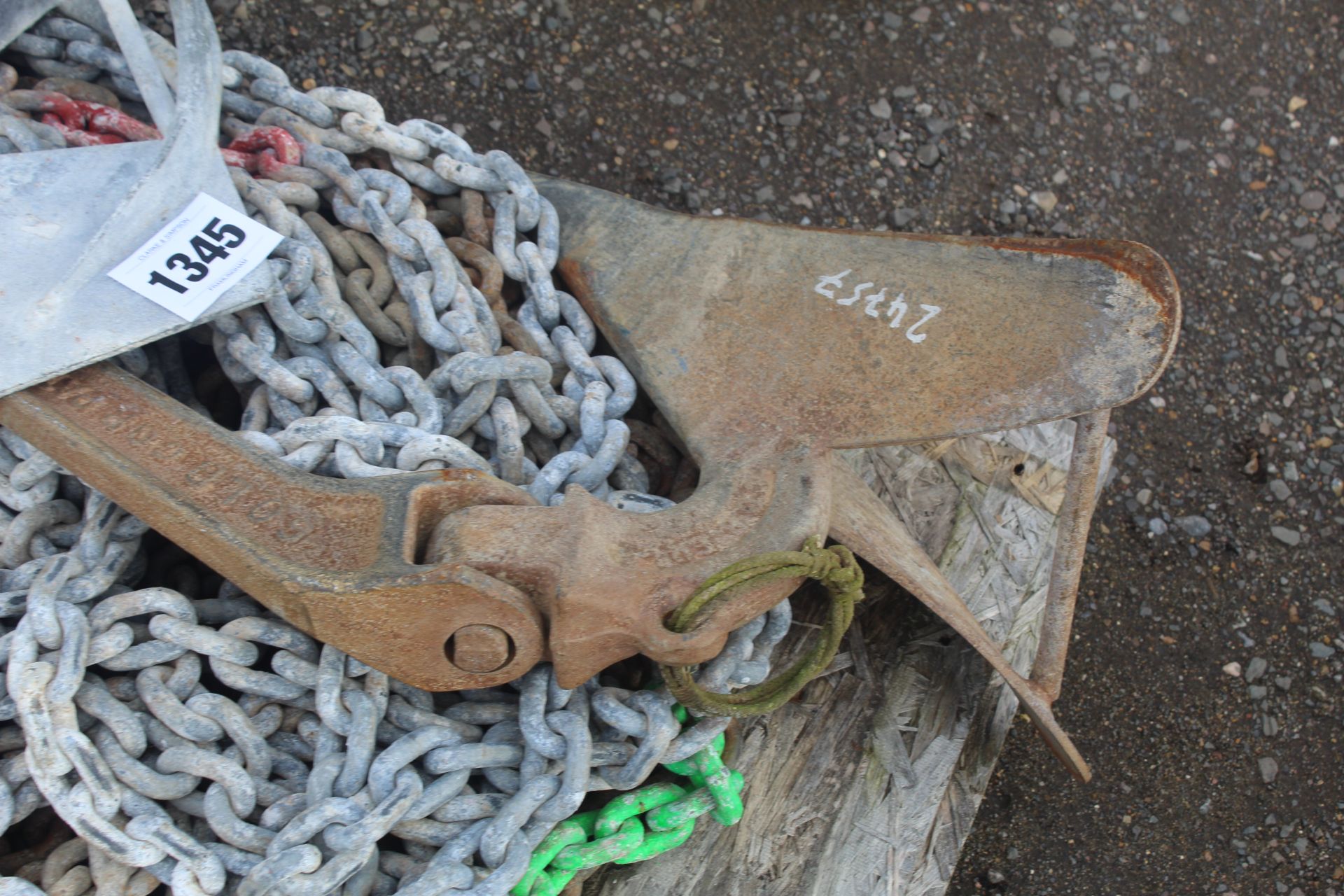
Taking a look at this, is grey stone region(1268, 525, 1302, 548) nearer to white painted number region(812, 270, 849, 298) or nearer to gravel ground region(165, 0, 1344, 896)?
gravel ground region(165, 0, 1344, 896)

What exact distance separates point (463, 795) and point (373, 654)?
260 millimetres

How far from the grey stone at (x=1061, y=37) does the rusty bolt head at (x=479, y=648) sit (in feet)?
8.62

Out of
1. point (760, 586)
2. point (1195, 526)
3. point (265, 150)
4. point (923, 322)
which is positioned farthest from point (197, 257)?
point (1195, 526)

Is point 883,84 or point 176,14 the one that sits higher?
point 176,14

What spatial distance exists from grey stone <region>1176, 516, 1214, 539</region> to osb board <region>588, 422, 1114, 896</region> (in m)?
0.64

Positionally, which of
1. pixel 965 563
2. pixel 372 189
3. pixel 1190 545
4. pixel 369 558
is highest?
pixel 372 189

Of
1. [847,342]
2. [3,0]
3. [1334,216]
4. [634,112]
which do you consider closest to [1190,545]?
[1334,216]

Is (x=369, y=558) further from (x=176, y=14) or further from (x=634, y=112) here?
(x=634, y=112)

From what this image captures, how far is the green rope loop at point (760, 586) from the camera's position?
152 cm

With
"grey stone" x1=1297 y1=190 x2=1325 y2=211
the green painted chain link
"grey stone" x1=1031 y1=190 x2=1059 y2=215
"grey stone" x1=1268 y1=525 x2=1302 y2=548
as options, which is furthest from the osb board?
"grey stone" x1=1297 y1=190 x2=1325 y2=211

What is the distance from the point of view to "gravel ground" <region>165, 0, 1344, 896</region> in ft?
8.45

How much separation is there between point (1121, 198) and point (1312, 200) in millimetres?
560

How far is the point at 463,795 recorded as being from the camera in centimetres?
166

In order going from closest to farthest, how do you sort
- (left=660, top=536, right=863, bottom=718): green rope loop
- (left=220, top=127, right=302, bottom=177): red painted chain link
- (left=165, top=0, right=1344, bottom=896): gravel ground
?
(left=660, top=536, right=863, bottom=718): green rope loop → (left=220, top=127, right=302, bottom=177): red painted chain link → (left=165, top=0, right=1344, bottom=896): gravel ground
